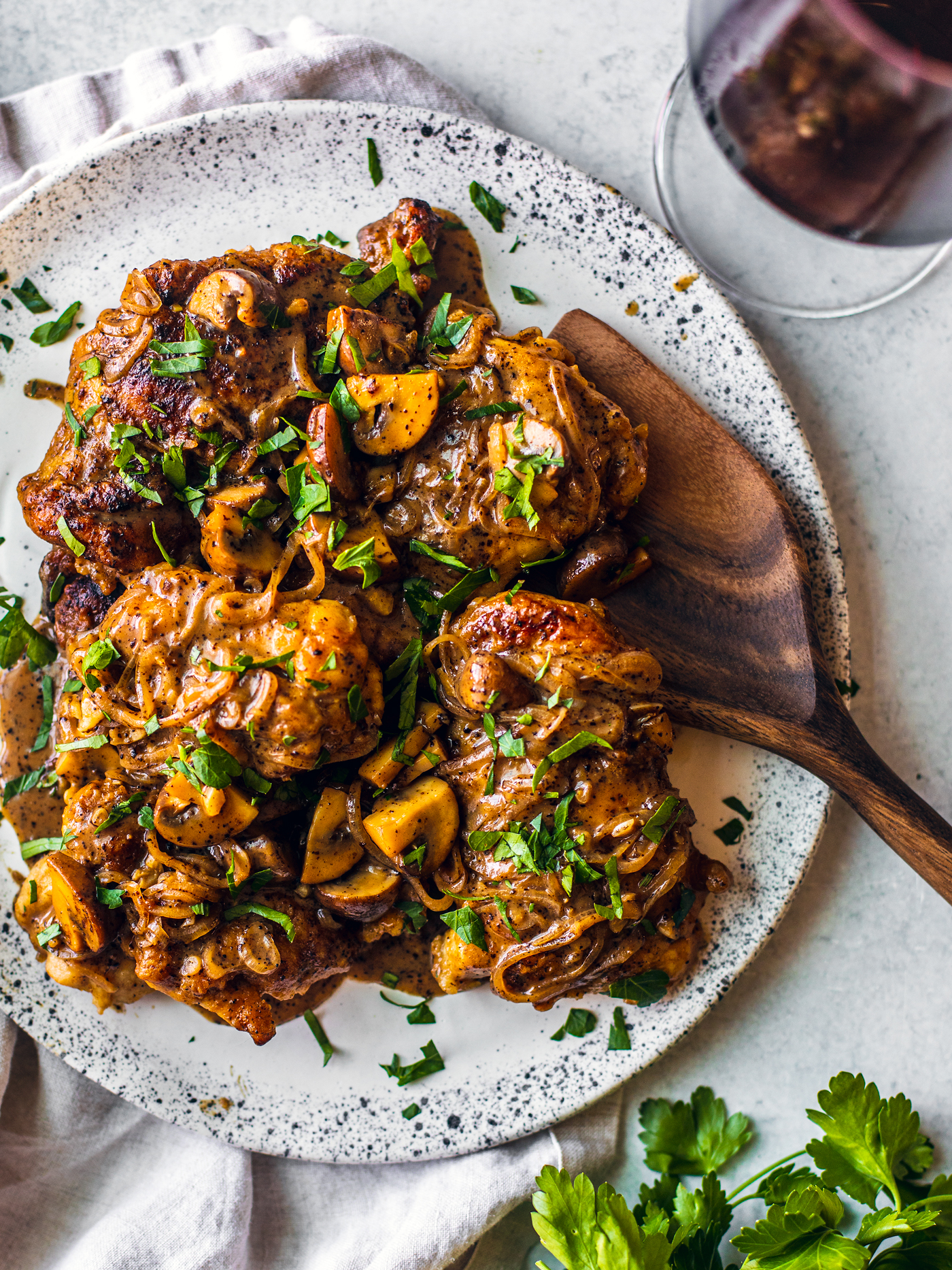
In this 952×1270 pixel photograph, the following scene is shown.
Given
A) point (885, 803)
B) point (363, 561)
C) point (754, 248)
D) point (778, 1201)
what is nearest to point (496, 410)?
point (363, 561)

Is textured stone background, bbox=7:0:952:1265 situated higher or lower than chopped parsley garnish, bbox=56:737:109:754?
lower

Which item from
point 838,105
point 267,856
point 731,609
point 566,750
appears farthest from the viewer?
point 731,609

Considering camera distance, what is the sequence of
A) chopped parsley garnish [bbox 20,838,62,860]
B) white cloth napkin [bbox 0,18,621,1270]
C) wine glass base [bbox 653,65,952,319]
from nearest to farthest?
chopped parsley garnish [bbox 20,838,62,860]
white cloth napkin [bbox 0,18,621,1270]
wine glass base [bbox 653,65,952,319]

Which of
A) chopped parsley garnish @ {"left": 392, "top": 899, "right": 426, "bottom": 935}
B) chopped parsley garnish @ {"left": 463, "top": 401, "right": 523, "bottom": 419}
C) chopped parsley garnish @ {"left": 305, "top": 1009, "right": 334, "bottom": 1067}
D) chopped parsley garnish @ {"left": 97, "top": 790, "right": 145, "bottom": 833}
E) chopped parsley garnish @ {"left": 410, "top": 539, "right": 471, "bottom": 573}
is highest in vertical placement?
chopped parsley garnish @ {"left": 463, "top": 401, "right": 523, "bottom": 419}

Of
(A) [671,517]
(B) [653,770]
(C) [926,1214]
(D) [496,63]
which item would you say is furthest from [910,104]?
(C) [926,1214]

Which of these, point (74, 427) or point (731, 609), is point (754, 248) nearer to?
point (731, 609)

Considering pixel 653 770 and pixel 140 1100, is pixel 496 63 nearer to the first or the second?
pixel 653 770

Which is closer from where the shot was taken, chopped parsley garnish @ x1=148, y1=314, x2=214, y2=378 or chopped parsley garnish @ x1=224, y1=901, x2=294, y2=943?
chopped parsley garnish @ x1=148, y1=314, x2=214, y2=378

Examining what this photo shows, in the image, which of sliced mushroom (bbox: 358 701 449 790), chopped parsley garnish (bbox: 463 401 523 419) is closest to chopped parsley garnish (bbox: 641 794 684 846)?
sliced mushroom (bbox: 358 701 449 790)

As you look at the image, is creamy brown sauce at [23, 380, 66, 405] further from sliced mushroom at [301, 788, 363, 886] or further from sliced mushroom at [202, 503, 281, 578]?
sliced mushroom at [301, 788, 363, 886]
